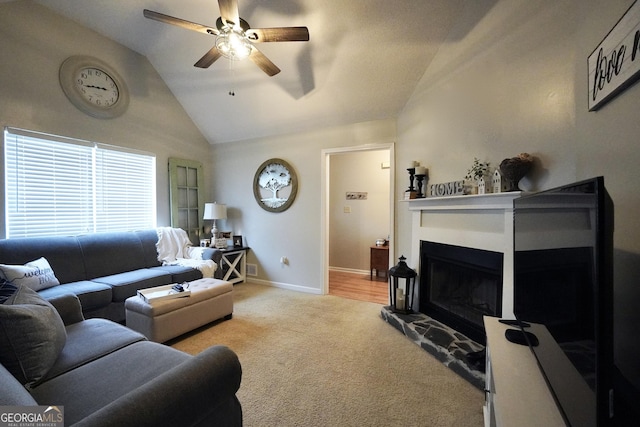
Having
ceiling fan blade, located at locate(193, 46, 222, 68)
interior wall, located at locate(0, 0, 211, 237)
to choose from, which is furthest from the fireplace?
interior wall, located at locate(0, 0, 211, 237)

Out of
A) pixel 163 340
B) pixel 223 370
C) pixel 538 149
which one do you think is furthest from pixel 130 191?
pixel 538 149

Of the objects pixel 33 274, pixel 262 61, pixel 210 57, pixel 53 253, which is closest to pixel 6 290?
pixel 33 274

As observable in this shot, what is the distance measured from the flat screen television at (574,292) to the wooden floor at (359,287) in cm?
254

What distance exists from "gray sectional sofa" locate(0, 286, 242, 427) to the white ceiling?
283cm

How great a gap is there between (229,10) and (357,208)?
380 centimetres

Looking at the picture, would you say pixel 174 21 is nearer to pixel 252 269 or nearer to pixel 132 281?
pixel 132 281

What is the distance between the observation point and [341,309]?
128 inches

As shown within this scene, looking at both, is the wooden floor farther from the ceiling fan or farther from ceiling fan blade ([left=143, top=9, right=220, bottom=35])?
ceiling fan blade ([left=143, top=9, right=220, bottom=35])

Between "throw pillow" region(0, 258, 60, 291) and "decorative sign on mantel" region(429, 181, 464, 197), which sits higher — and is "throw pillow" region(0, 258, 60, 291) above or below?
below

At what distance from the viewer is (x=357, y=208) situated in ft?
16.8

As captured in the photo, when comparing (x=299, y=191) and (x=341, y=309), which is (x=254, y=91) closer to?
(x=299, y=191)

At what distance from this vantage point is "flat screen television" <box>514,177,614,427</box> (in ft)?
2.08

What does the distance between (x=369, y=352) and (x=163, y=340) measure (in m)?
1.80

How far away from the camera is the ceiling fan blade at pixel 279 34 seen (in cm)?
194
